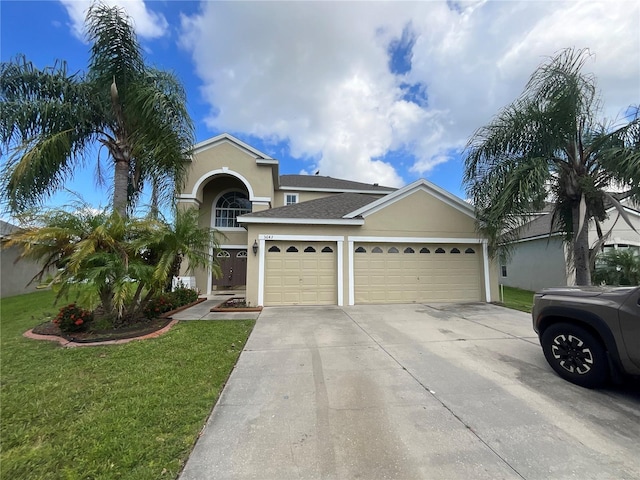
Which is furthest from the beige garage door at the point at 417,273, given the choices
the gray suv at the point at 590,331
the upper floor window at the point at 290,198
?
the upper floor window at the point at 290,198

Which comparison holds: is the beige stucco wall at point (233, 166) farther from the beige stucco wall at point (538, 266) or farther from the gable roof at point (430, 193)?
the beige stucco wall at point (538, 266)

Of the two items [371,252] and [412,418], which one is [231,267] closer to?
[371,252]

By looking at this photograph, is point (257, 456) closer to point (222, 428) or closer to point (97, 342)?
point (222, 428)

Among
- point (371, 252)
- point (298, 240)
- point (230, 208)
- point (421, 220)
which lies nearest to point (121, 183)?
point (298, 240)

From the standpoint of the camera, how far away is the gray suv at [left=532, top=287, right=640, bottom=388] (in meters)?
3.50

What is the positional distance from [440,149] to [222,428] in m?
17.0

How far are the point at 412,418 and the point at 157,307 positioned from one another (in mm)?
7788

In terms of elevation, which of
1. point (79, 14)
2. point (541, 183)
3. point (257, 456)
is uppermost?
point (79, 14)

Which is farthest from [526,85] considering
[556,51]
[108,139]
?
[108,139]

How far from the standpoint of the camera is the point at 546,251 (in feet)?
54.5

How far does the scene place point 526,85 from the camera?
31.2 feet

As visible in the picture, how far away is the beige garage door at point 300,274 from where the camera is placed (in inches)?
431

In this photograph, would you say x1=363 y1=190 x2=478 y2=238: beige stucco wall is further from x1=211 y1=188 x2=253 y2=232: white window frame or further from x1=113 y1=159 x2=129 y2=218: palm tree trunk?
x1=113 y1=159 x2=129 y2=218: palm tree trunk

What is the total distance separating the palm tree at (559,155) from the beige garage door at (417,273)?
2265 millimetres
